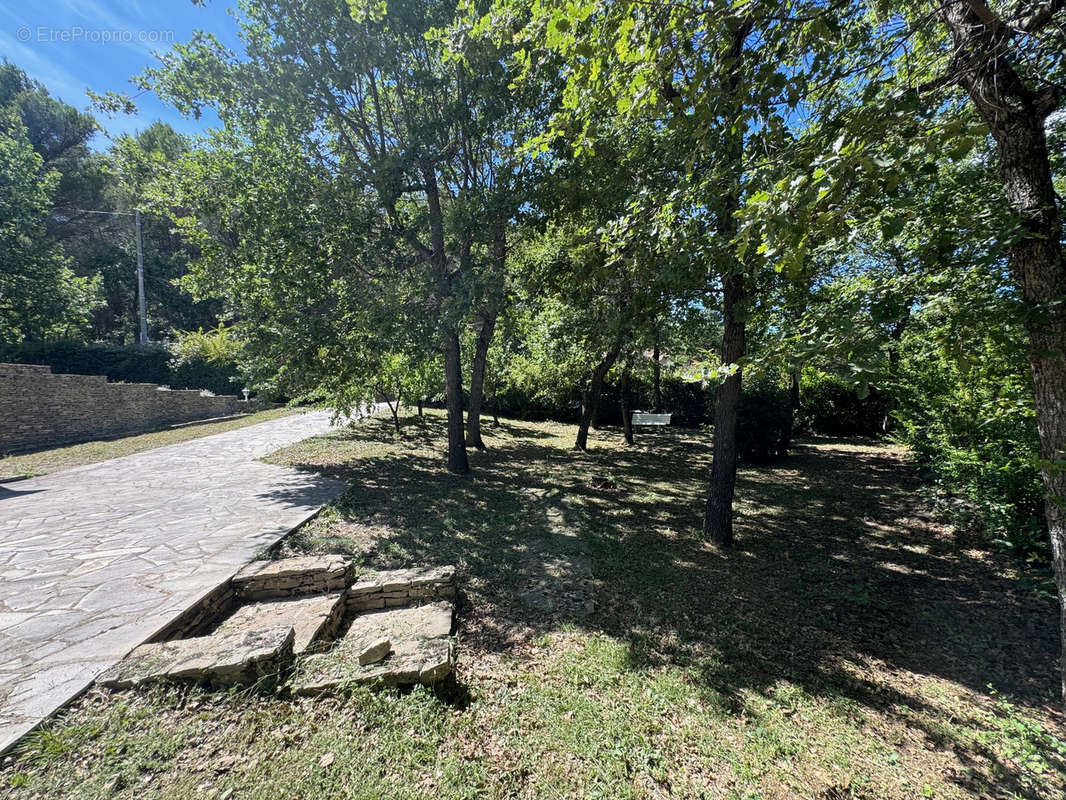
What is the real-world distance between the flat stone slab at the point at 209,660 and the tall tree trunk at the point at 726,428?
16.1 feet

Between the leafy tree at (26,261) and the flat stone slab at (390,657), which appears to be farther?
the leafy tree at (26,261)

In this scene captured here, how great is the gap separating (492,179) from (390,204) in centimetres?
237

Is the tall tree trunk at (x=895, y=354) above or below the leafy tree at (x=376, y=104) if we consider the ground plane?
below

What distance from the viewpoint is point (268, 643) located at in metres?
2.80

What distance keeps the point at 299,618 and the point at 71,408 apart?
43.8ft

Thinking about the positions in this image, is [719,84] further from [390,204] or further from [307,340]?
[307,340]

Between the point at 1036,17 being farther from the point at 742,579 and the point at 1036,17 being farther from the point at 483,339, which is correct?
the point at 483,339

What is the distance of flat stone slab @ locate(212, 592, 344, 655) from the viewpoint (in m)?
3.12

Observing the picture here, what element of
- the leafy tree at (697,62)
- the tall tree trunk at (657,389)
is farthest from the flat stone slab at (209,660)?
the tall tree trunk at (657,389)

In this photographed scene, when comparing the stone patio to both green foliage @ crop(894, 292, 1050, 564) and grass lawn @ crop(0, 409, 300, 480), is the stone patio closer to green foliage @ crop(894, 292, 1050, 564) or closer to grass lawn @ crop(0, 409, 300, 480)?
green foliage @ crop(894, 292, 1050, 564)

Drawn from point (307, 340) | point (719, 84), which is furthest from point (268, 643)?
point (307, 340)

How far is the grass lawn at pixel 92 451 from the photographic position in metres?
8.07

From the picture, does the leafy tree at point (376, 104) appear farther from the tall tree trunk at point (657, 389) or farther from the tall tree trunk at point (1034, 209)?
the tall tree trunk at point (657, 389)

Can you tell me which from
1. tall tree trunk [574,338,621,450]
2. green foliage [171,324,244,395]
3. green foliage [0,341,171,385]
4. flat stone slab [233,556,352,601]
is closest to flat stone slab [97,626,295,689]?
flat stone slab [233,556,352,601]
